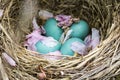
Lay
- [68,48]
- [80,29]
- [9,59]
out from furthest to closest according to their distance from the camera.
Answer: [80,29], [68,48], [9,59]

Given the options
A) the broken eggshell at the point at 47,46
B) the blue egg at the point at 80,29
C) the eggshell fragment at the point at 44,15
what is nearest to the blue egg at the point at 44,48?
the broken eggshell at the point at 47,46

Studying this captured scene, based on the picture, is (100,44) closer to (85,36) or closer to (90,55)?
(90,55)

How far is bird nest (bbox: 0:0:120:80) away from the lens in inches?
Result: 78.7

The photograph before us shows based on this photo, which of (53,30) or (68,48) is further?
(53,30)

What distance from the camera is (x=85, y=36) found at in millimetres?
2312

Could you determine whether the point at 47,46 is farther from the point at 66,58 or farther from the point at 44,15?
the point at 44,15

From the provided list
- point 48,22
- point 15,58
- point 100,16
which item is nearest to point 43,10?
point 48,22

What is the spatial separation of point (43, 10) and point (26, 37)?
182mm

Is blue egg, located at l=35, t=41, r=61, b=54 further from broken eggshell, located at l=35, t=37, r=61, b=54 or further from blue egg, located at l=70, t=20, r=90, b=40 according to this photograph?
blue egg, located at l=70, t=20, r=90, b=40

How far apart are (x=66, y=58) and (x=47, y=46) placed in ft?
0.46

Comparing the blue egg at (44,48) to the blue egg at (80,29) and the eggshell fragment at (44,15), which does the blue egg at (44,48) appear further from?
the eggshell fragment at (44,15)

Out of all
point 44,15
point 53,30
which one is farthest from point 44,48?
point 44,15

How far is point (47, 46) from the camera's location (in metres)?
2.18

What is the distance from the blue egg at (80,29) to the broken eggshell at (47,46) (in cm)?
11
